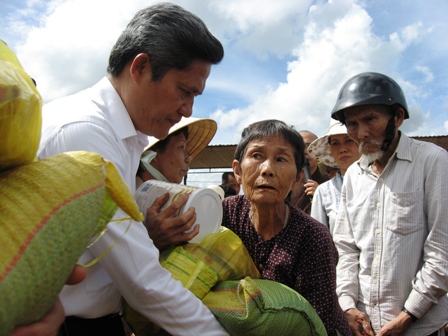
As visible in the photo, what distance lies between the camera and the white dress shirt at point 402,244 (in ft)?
7.56

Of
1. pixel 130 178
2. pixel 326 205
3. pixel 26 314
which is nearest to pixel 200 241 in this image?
pixel 130 178

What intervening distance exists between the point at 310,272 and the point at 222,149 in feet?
32.6

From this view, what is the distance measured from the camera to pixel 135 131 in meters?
1.62

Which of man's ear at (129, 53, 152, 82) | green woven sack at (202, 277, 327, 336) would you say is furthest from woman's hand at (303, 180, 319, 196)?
man's ear at (129, 53, 152, 82)

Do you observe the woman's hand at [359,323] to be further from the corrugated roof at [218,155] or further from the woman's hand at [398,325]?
the corrugated roof at [218,155]

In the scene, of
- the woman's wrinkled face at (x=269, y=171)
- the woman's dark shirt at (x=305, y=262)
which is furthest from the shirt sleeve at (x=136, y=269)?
the woman's wrinkled face at (x=269, y=171)

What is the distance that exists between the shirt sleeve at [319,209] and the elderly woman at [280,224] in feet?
4.65

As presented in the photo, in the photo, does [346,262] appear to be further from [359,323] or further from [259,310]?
[259,310]

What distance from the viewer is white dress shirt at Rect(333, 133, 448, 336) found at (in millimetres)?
2305

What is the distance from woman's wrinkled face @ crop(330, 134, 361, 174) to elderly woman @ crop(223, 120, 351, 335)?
67.0 inches

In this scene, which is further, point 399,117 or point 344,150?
point 344,150

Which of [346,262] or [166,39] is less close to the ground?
[166,39]

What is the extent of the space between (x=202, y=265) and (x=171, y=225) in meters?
0.19

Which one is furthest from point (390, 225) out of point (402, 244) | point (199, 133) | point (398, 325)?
point (199, 133)
